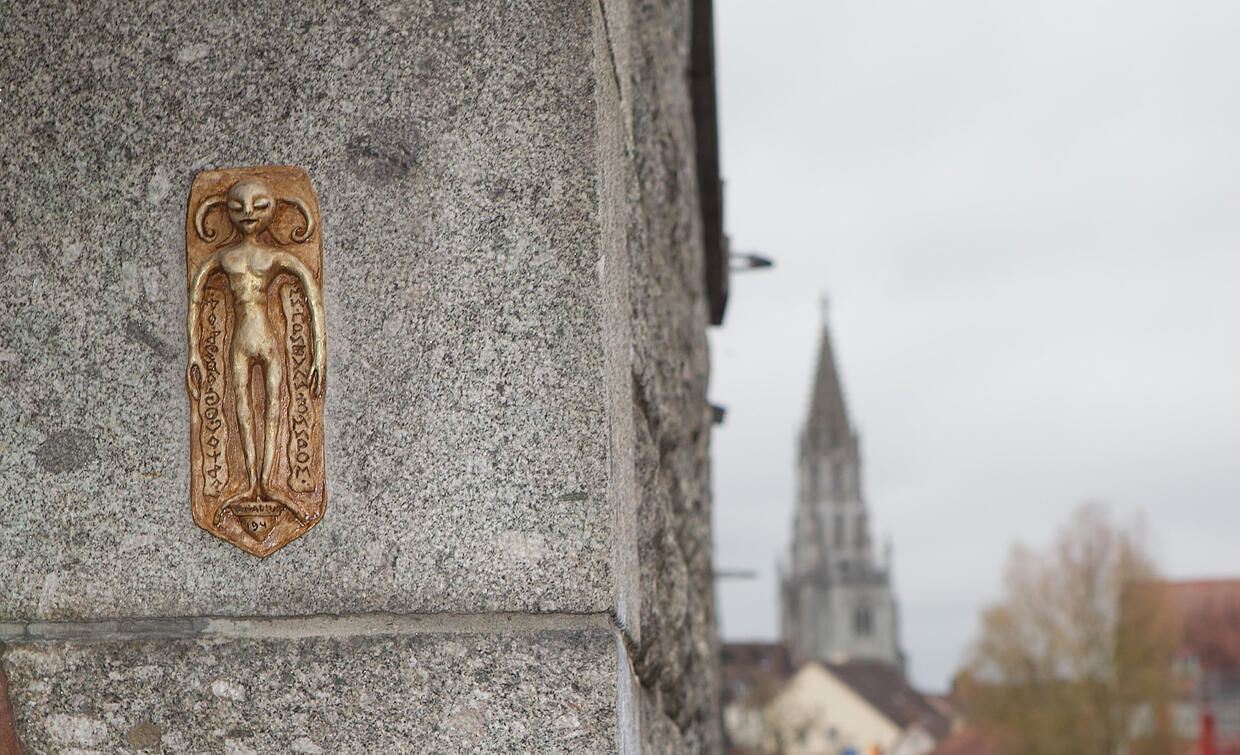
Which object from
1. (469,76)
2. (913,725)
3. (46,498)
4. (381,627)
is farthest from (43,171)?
(913,725)

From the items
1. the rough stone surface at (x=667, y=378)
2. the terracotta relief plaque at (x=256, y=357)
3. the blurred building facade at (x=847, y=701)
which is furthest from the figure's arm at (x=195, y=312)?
the blurred building facade at (x=847, y=701)

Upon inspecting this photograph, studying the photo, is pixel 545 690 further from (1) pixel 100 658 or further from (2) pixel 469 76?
(2) pixel 469 76

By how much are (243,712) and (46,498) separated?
0.31 metres

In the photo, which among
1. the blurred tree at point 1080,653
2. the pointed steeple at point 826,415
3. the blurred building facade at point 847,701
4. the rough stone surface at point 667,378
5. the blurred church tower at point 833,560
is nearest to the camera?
the rough stone surface at point 667,378

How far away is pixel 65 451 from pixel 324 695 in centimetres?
38

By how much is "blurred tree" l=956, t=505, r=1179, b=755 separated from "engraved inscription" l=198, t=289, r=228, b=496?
107ft

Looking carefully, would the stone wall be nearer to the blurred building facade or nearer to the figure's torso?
the figure's torso

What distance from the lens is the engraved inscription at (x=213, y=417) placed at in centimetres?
151

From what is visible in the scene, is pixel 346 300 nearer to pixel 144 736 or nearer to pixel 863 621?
pixel 144 736

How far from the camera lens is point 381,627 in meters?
1.47

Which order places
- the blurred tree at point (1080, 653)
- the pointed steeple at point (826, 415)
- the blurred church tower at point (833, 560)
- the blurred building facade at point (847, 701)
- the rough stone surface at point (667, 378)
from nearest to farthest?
the rough stone surface at point (667, 378)
the blurred tree at point (1080, 653)
the blurred building facade at point (847, 701)
the blurred church tower at point (833, 560)
the pointed steeple at point (826, 415)

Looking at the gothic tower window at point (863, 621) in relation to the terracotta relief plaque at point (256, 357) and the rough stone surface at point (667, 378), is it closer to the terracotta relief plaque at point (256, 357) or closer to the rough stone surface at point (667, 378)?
the rough stone surface at point (667, 378)

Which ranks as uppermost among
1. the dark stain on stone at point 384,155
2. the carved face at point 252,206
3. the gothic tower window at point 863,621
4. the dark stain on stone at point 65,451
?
the dark stain on stone at point 384,155

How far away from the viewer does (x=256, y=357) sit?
4.97ft
